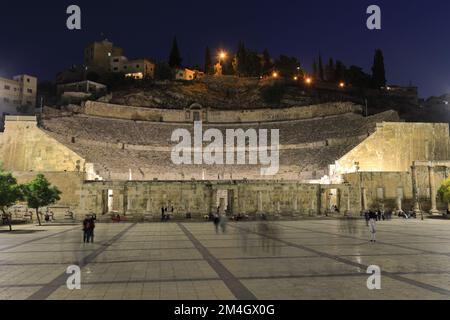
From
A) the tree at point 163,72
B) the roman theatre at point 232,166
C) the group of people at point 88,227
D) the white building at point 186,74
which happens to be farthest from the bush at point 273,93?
the group of people at point 88,227

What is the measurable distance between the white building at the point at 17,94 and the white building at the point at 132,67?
2115 cm

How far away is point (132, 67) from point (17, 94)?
27.9m

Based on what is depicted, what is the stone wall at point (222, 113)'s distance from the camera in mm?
62844

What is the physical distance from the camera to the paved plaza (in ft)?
26.0

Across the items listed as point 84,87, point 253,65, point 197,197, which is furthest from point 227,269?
point 253,65

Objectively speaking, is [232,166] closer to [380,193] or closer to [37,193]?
[380,193]

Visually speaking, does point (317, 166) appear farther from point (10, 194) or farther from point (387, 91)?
point (387, 91)

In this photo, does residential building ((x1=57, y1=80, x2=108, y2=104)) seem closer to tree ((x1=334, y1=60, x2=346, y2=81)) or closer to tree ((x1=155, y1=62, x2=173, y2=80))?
tree ((x1=155, y1=62, x2=173, y2=80))

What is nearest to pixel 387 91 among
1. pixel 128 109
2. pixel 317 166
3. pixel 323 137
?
pixel 323 137

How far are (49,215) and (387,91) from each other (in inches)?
3112

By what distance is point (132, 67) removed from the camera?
9688 centimetres

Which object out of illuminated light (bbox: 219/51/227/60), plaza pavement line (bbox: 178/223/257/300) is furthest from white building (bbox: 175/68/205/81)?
plaza pavement line (bbox: 178/223/257/300)

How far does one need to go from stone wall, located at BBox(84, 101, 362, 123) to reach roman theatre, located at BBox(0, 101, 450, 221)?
0.18 meters

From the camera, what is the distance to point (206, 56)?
105 meters
